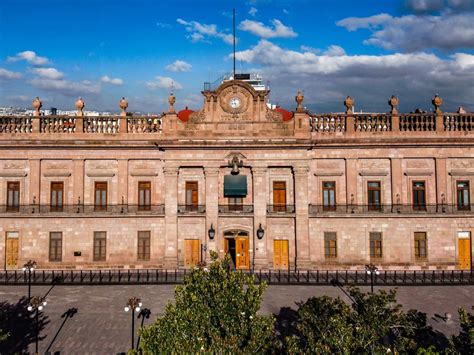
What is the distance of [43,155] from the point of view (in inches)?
1323

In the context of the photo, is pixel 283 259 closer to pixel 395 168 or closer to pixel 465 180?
pixel 395 168

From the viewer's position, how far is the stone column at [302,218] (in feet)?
107

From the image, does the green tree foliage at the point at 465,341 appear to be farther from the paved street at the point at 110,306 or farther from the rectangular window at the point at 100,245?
the rectangular window at the point at 100,245

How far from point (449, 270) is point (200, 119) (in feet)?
72.3

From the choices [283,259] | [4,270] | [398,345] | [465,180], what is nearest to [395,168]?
[465,180]

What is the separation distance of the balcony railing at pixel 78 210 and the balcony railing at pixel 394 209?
12.5 meters

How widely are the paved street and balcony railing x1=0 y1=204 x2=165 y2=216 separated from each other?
668cm

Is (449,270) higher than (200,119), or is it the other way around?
(200,119)

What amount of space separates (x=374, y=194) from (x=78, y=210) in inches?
904

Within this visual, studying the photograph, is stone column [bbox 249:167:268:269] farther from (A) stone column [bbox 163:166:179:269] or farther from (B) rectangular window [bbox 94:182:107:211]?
(B) rectangular window [bbox 94:182:107:211]

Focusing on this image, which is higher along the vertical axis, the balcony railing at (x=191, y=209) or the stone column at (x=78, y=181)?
the stone column at (x=78, y=181)

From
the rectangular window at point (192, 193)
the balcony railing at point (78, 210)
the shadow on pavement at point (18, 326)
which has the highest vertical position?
the rectangular window at point (192, 193)

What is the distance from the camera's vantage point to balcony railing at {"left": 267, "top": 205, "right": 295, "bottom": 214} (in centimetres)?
3309

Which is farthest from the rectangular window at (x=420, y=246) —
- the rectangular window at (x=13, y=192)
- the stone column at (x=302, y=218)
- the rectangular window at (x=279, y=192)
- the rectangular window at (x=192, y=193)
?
the rectangular window at (x=13, y=192)
